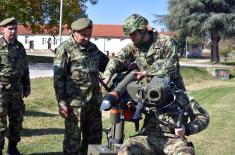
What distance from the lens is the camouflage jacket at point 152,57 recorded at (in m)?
4.62

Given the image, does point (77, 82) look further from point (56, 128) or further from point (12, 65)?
point (56, 128)

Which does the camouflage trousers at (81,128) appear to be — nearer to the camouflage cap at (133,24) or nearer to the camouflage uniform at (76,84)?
the camouflage uniform at (76,84)

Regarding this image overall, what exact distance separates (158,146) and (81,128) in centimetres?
205

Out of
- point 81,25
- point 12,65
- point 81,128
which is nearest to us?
point 81,25

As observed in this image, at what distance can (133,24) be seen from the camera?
14.9ft

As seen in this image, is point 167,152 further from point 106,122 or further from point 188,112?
point 106,122

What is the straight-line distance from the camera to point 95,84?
241 inches

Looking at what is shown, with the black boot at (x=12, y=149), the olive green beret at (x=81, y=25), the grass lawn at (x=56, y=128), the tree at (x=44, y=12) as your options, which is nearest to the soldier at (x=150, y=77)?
the olive green beret at (x=81, y=25)

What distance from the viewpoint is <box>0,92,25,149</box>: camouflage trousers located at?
23.6 ft

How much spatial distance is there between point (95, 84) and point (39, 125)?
495 cm

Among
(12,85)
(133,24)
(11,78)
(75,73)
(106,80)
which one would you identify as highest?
(133,24)

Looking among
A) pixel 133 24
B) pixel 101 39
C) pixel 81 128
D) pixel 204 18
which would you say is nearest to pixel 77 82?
pixel 81 128

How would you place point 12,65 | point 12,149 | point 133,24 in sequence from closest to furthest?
1. point 133,24
2. point 12,65
3. point 12,149

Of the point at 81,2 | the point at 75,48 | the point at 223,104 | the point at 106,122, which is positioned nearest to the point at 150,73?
the point at 75,48
